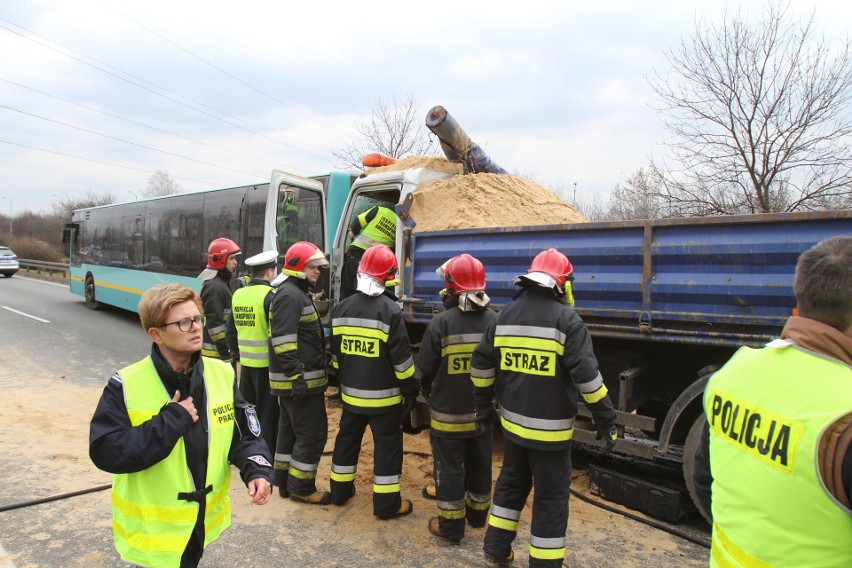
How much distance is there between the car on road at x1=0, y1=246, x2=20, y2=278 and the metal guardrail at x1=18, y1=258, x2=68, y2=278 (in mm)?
876

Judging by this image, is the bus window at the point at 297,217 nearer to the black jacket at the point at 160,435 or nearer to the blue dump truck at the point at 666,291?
the blue dump truck at the point at 666,291

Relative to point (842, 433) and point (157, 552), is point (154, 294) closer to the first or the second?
point (157, 552)

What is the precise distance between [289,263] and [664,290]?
2626mm

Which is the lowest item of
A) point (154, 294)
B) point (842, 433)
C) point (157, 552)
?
point (157, 552)

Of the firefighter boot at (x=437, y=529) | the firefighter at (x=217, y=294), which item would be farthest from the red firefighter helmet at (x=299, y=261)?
the firefighter boot at (x=437, y=529)

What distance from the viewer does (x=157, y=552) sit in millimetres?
1982

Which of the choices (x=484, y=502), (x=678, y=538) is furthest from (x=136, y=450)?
(x=678, y=538)

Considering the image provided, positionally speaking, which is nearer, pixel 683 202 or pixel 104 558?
pixel 104 558

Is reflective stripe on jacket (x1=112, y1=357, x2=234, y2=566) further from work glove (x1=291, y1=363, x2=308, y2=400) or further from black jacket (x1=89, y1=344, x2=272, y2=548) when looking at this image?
work glove (x1=291, y1=363, x2=308, y2=400)

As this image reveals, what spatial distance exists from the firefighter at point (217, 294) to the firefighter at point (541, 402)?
3.26 m

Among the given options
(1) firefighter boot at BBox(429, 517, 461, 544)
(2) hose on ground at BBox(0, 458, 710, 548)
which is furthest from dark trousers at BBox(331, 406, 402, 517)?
(2) hose on ground at BBox(0, 458, 710, 548)

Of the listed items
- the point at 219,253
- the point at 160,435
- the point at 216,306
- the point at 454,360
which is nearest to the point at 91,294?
the point at 219,253

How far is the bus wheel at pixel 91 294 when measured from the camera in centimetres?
1588

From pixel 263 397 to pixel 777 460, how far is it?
4.00 metres
